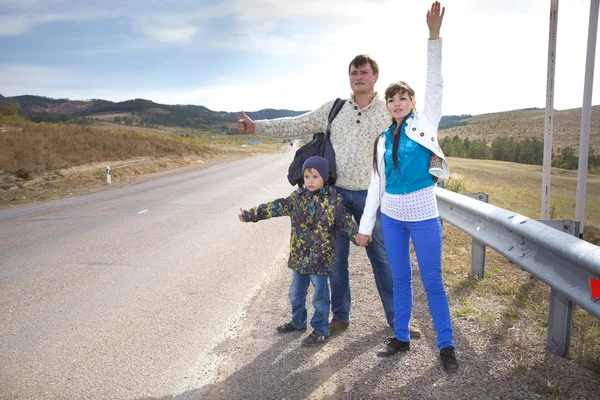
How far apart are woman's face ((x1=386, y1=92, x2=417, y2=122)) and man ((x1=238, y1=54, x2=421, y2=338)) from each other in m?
0.44

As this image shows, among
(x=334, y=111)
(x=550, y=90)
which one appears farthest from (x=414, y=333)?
(x=550, y=90)

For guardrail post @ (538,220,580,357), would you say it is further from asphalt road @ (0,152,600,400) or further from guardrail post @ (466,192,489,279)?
guardrail post @ (466,192,489,279)

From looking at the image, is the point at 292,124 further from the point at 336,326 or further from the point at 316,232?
the point at 336,326

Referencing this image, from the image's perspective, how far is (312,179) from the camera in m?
3.55

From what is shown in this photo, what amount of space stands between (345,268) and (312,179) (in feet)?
2.71

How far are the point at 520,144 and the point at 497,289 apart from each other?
35.2 metres

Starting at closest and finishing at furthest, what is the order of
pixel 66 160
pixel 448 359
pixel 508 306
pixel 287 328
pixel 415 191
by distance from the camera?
pixel 448 359, pixel 415 191, pixel 287 328, pixel 508 306, pixel 66 160

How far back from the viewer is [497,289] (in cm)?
445

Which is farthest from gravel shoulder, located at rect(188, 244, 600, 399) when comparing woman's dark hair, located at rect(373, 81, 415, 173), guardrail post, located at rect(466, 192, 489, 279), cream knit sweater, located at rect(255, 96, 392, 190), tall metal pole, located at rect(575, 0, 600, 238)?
tall metal pole, located at rect(575, 0, 600, 238)

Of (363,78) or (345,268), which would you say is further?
(345,268)

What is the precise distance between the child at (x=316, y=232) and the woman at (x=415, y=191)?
418mm

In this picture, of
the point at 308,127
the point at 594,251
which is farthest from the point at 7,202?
the point at 594,251

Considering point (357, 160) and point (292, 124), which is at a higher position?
point (292, 124)

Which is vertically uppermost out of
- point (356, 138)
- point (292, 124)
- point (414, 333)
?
point (292, 124)
